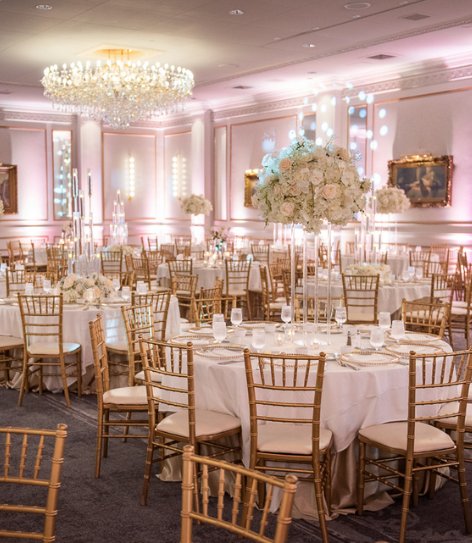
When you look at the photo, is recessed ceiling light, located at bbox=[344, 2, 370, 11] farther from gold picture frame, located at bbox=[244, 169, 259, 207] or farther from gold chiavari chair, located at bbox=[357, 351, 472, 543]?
gold picture frame, located at bbox=[244, 169, 259, 207]

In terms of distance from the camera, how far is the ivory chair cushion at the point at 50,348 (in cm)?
605

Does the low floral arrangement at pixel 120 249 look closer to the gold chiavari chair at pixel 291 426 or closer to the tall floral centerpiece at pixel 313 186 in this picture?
the tall floral centerpiece at pixel 313 186

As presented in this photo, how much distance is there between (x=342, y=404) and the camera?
3.74 metres

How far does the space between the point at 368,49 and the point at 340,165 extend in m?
6.79

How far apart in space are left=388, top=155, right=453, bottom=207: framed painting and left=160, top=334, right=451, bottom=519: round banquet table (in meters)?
7.75

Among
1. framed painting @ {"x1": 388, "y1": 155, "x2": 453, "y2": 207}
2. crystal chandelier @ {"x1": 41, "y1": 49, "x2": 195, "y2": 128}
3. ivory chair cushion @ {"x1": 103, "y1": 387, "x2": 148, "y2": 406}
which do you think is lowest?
ivory chair cushion @ {"x1": 103, "y1": 387, "x2": 148, "y2": 406}

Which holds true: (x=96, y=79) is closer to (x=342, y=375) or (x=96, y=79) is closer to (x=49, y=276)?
(x=49, y=276)

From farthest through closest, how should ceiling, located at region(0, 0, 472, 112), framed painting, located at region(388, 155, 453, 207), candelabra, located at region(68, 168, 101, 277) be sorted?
framed painting, located at region(388, 155, 453, 207), ceiling, located at region(0, 0, 472, 112), candelabra, located at region(68, 168, 101, 277)

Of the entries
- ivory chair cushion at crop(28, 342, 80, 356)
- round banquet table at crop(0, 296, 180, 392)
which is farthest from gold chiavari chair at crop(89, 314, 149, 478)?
round banquet table at crop(0, 296, 180, 392)

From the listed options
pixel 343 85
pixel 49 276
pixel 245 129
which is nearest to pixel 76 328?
pixel 49 276

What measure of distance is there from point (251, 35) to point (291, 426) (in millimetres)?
6850

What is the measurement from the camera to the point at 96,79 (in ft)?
32.6

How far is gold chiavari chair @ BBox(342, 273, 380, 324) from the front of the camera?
7.23 m

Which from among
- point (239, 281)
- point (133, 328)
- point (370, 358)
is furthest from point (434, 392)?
point (239, 281)
